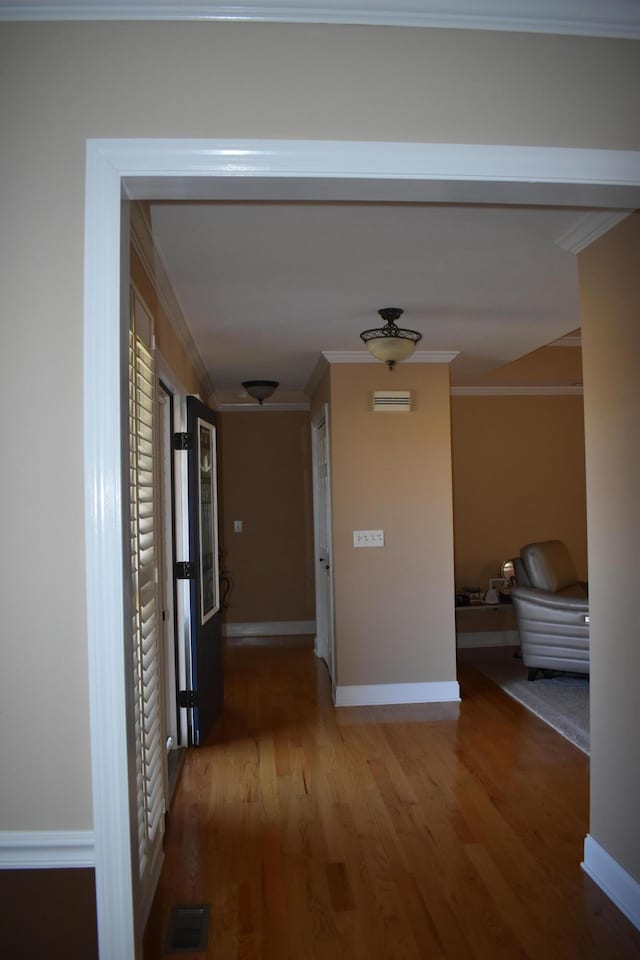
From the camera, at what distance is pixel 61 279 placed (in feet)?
4.75

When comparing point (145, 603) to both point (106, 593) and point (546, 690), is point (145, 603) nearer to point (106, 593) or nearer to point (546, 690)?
point (106, 593)

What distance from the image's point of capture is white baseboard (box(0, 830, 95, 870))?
1432mm

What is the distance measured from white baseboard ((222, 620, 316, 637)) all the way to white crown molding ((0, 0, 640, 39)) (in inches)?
262

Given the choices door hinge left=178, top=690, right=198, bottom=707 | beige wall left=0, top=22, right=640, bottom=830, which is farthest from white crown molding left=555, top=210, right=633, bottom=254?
door hinge left=178, top=690, right=198, bottom=707

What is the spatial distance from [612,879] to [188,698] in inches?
98.5

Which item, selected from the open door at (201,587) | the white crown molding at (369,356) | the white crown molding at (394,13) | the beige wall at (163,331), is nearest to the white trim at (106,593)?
the white crown molding at (394,13)

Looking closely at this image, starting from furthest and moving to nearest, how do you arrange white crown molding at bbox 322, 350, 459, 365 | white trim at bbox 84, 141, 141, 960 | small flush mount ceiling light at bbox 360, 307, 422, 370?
1. white crown molding at bbox 322, 350, 459, 365
2. small flush mount ceiling light at bbox 360, 307, 422, 370
3. white trim at bbox 84, 141, 141, 960

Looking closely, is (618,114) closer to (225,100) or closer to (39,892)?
(225,100)

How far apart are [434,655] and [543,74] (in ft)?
13.7

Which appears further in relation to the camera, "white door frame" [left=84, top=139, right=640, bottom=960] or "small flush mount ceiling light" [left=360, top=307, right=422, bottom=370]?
"small flush mount ceiling light" [left=360, top=307, right=422, bottom=370]

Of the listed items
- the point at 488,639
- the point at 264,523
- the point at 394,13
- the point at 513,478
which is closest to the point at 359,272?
the point at 394,13

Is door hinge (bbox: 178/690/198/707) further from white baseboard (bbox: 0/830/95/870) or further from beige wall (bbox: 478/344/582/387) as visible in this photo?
beige wall (bbox: 478/344/582/387)

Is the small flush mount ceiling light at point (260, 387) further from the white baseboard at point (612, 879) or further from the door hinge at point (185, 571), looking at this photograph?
the white baseboard at point (612, 879)

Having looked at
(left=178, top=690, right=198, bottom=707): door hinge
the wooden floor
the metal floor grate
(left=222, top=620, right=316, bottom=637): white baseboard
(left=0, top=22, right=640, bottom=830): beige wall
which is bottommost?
the metal floor grate
